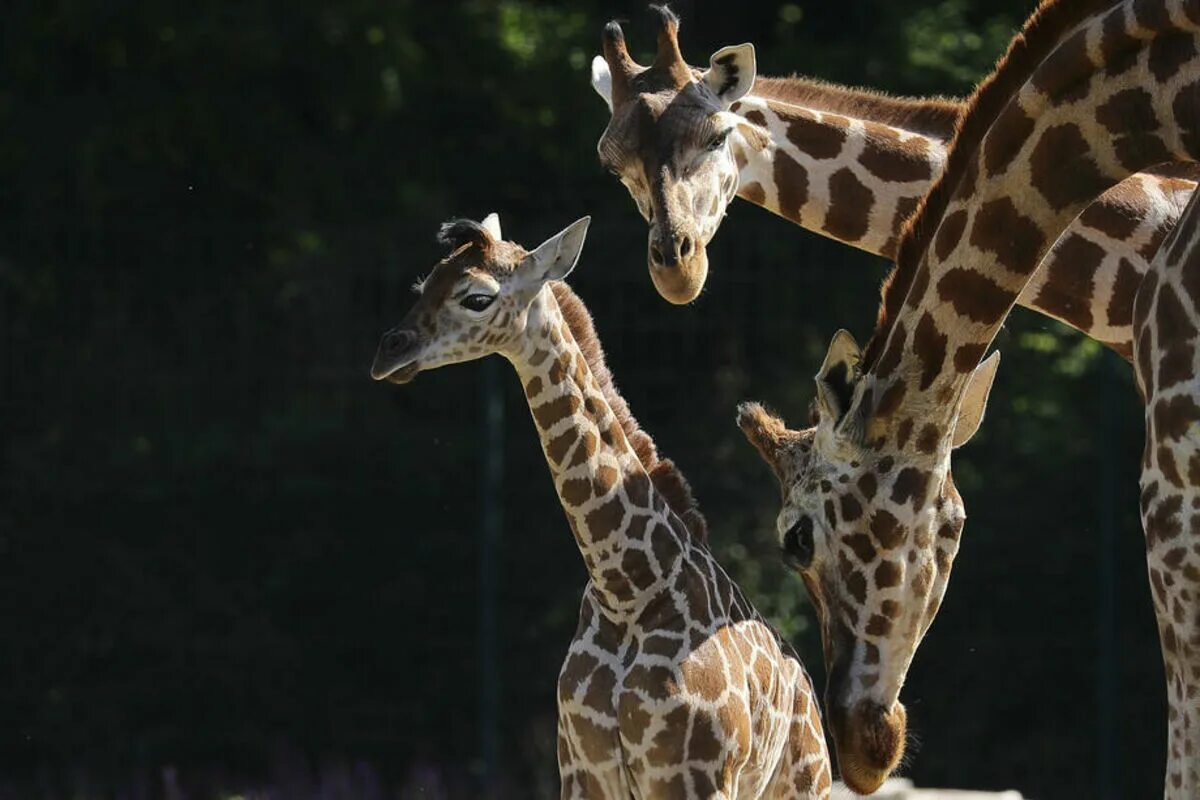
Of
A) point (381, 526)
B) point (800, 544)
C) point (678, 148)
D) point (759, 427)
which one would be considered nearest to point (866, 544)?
point (800, 544)

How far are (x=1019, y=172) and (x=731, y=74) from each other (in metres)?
1.94

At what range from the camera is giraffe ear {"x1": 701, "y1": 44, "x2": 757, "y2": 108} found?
17.5ft

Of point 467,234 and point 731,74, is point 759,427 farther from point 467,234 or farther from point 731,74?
point 467,234

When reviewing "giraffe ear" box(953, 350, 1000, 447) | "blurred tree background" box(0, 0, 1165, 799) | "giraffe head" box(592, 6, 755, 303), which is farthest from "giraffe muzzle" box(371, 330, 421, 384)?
"blurred tree background" box(0, 0, 1165, 799)

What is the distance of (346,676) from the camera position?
9172 mm

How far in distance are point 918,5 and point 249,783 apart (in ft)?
17.8

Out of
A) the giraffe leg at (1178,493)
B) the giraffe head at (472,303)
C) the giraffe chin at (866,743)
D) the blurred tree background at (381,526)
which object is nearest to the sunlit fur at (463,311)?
the giraffe head at (472,303)

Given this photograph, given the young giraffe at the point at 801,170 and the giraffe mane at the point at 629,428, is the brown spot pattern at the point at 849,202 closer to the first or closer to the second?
the young giraffe at the point at 801,170

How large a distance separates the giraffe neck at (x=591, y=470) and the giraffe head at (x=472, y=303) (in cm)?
6

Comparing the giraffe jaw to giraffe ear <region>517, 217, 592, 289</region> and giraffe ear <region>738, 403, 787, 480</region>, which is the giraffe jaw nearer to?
giraffe ear <region>517, 217, 592, 289</region>

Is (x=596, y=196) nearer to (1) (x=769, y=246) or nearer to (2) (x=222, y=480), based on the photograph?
(1) (x=769, y=246)

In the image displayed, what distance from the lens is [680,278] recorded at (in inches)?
198

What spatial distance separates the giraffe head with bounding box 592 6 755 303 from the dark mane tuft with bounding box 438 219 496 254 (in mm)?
426

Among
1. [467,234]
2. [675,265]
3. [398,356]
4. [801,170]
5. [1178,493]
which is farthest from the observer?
[467,234]
